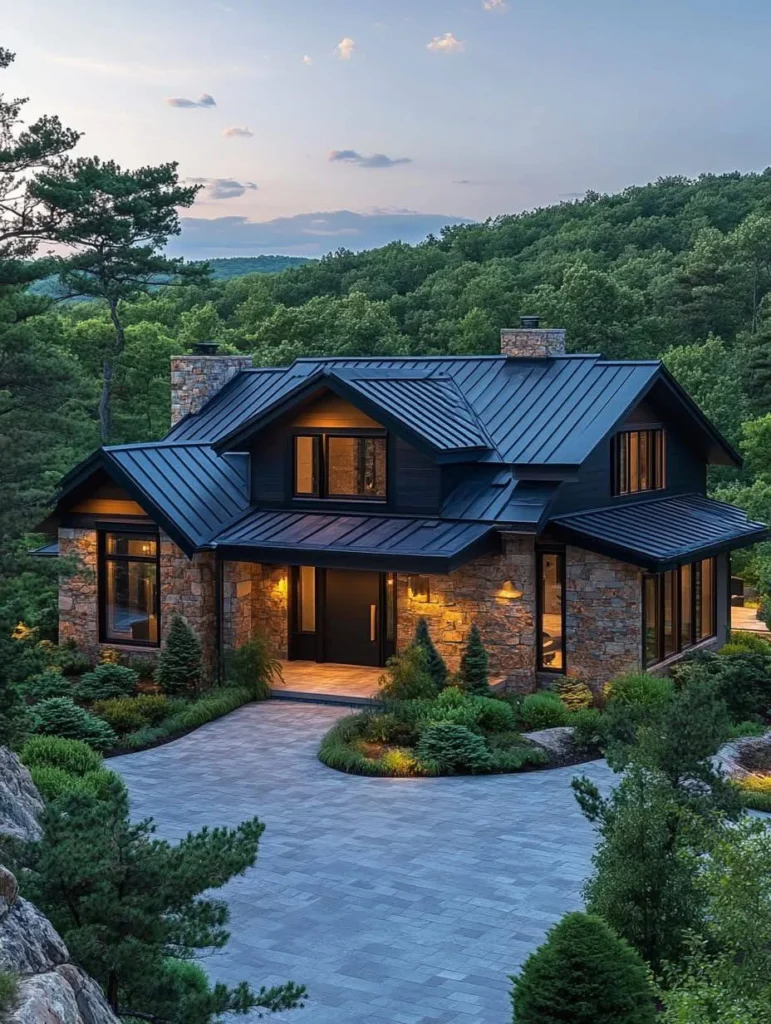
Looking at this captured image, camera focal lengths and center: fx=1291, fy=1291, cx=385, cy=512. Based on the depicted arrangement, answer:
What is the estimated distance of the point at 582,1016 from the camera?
8117 millimetres

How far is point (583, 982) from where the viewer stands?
821 cm

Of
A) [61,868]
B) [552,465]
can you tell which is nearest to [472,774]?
[552,465]

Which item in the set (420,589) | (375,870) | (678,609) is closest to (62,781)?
(375,870)

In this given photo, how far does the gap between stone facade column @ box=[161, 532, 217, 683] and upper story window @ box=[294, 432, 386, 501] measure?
2.29 metres

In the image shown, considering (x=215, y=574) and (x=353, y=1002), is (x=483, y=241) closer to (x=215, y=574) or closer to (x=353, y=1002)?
(x=215, y=574)

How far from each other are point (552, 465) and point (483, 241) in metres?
54.3

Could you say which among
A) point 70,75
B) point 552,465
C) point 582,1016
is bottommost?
point 582,1016

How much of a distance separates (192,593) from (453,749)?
6.70 m

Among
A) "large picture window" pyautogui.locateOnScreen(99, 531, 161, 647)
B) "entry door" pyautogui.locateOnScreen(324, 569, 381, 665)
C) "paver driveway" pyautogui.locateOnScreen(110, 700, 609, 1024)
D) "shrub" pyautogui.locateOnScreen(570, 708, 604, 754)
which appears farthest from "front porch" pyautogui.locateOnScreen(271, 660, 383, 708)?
"shrub" pyautogui.locateOnScreen(570, 708, 604, 754)

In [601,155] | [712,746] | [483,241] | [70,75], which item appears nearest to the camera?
[712,746]

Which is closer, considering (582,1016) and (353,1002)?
(582,1016)

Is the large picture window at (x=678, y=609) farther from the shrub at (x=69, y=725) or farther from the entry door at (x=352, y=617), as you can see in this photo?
the shrub at (x=69, y=725)

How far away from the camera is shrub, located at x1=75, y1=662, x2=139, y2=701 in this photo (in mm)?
20516

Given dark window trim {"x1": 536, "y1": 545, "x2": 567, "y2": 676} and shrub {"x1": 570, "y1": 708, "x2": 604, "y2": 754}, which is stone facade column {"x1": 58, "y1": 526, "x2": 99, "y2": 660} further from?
shrub {"x1": 570, "y1": 708, "x2": 604, "y2": 754}
